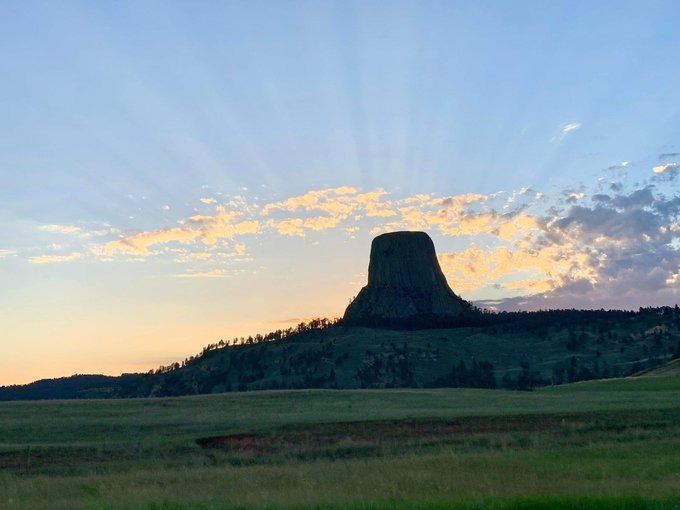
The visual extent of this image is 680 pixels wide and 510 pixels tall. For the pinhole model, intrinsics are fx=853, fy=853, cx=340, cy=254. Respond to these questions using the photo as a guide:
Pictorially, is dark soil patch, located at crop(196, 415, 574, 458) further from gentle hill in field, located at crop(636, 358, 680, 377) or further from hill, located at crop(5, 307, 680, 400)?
hill, located at crop(5, 307, 680, 400)

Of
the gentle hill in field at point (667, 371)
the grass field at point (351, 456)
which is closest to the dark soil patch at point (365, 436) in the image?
the grass field at point (351, 456)

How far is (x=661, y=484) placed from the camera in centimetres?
1853

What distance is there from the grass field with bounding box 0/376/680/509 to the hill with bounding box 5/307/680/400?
2989 inches

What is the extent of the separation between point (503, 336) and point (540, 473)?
143749 mm

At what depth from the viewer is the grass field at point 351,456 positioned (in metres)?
17.5

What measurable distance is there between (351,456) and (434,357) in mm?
118670

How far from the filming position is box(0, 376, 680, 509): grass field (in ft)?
57.5

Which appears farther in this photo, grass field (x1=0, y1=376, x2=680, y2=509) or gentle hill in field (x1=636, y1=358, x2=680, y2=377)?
gentle hill in field (x1=636, y1=358, x2=680, y2=377)

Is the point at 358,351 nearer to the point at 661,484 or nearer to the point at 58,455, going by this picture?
the point at 58,455

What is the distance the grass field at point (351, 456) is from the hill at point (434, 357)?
7592 centimetres

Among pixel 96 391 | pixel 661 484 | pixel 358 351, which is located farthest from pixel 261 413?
pixel 96 391

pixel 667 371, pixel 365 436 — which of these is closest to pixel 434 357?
pixel 667 371

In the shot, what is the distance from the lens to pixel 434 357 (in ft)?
481

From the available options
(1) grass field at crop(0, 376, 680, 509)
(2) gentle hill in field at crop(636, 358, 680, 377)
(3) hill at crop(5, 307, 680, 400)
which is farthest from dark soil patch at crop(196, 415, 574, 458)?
(3) hill at crop(5, 307, 680, 400)
